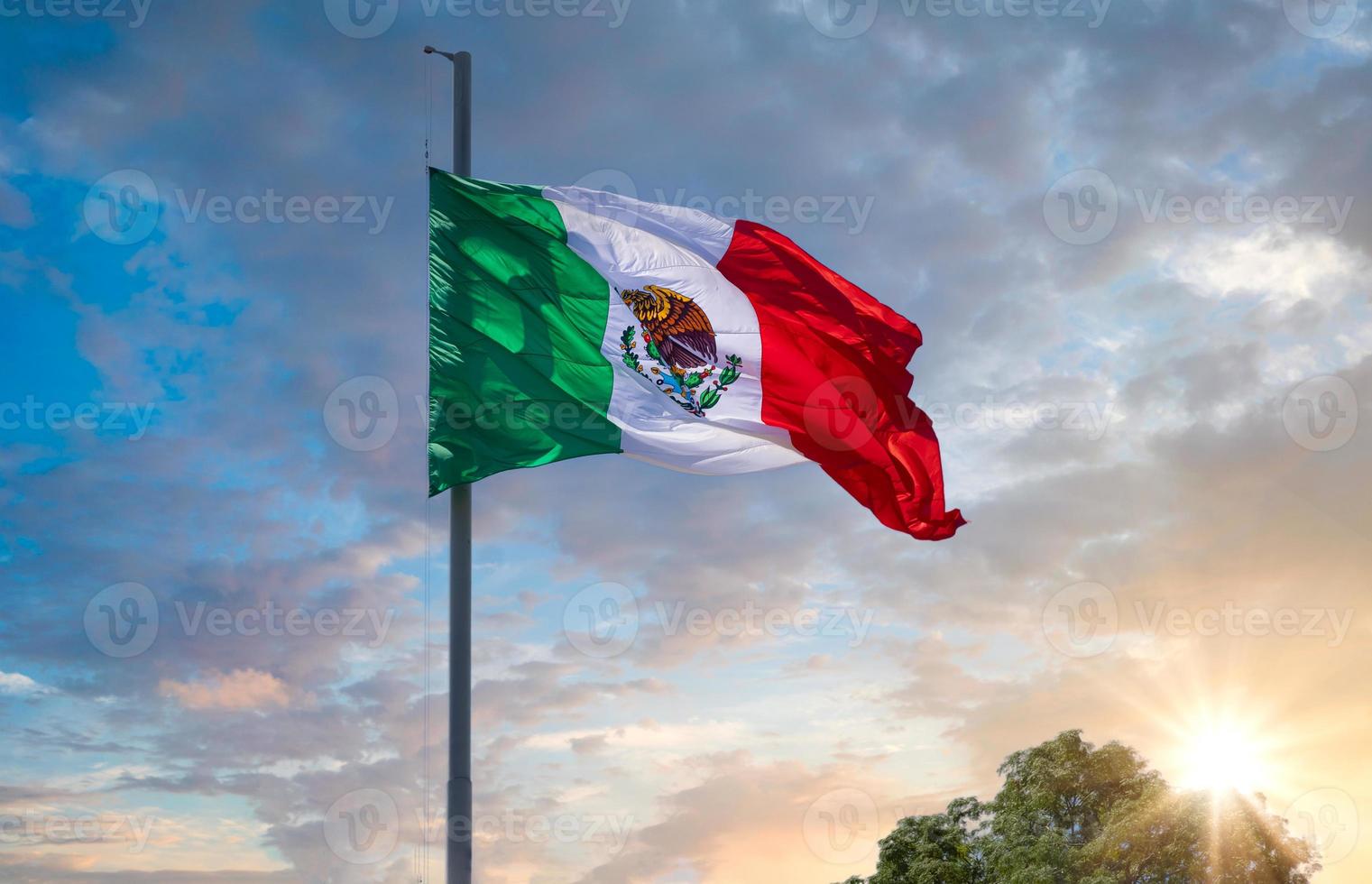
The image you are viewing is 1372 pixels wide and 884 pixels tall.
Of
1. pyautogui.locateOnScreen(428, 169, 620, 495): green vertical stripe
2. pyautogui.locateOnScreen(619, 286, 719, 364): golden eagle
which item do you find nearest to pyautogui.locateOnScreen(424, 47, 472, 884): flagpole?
pyautogui.locateOnScreen(428, 169, 620, 495): green vertical stripe

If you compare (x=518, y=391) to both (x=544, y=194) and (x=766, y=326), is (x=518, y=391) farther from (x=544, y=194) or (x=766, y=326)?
(x=766, y=326)

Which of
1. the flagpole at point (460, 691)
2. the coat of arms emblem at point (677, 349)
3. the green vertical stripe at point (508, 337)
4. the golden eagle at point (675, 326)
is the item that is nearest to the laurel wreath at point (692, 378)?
the coat of arms emblem at point (677, 349)

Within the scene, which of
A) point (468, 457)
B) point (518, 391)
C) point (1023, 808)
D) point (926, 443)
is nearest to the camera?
point (468, 457)

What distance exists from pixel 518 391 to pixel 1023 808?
2804cm

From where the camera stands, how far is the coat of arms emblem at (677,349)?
45.1 ft

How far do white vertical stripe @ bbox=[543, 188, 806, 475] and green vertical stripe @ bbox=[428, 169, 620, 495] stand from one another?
196 millimetres

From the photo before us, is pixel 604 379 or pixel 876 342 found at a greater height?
pixel 876 342

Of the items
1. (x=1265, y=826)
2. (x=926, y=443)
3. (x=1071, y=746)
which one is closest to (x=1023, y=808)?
(x=1071, y=746)

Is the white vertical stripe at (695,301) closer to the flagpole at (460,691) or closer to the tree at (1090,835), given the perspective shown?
the flagpole at (460,691)

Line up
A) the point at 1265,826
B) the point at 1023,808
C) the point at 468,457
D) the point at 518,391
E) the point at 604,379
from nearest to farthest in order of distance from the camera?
the point at 468,457 < the point at 518,391 < the point at 604,379 < the point at 1265,826 < the point at 1023,808

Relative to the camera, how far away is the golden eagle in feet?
45.7

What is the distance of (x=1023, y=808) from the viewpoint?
3594 centimetres

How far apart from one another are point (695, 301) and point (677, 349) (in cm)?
65

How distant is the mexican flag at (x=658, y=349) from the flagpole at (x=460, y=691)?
50cm
